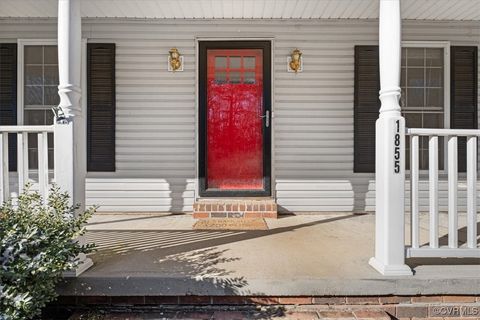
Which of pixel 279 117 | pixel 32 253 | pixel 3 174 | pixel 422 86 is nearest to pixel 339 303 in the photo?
pixel 32 253

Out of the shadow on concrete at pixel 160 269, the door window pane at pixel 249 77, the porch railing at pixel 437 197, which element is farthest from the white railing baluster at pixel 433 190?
the door window pane at pixel 249 77

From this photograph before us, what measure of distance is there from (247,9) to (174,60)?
1125 mm

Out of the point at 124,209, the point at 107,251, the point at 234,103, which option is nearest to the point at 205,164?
the point at 234,103

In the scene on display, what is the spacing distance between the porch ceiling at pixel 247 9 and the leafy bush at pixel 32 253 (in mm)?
2877

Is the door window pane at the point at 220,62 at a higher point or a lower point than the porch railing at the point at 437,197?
higher

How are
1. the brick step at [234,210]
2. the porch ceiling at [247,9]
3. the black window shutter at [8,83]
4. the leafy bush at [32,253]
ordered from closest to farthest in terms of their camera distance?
the leafy bush at [32,253] → the porch ceiling at [247,9] → the brick step at [234,210] → the black window shutter at [8,83]

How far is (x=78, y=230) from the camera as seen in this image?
224 cm

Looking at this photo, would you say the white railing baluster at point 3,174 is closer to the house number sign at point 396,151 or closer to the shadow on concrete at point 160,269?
the shadow on concrete at point 160,269

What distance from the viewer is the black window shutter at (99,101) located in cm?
455

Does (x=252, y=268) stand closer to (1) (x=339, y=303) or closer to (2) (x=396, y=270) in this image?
(1) (x=339, y=303)

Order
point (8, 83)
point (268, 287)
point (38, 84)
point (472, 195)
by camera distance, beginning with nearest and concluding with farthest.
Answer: point (268, 287) → point (472, 195) → point (8, 83) → point (38, 84)

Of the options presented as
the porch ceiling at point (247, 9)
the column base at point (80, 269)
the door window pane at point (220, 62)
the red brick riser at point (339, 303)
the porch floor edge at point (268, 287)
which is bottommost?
the red brick riser at point (339, 303)

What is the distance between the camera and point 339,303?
89.6 inches

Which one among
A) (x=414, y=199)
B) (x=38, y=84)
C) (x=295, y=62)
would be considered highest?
(x=295, y=62)
